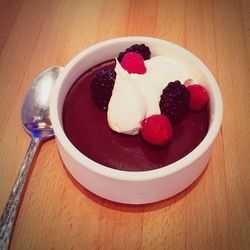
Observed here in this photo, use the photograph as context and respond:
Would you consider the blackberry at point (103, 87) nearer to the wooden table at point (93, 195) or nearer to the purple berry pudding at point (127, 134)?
the purple berry pudding at point (127, 134)

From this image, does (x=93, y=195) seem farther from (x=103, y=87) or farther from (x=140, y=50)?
→ (x=140, y=50)

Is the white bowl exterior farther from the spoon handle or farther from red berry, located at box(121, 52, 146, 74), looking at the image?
red berry, located at box(121, 52, 146, 74)

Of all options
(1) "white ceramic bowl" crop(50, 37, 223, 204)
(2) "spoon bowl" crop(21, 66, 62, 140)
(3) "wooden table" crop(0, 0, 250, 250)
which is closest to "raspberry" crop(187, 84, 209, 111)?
(1) "white ceramic bowl" crop(50, 37, 223, 204)

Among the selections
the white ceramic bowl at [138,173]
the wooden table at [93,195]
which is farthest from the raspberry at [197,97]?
the wooden table at [93,195]

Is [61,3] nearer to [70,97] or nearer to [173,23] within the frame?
[173,23]

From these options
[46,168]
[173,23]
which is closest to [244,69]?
[173,23]

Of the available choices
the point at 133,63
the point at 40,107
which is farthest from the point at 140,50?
the point at 40,107
